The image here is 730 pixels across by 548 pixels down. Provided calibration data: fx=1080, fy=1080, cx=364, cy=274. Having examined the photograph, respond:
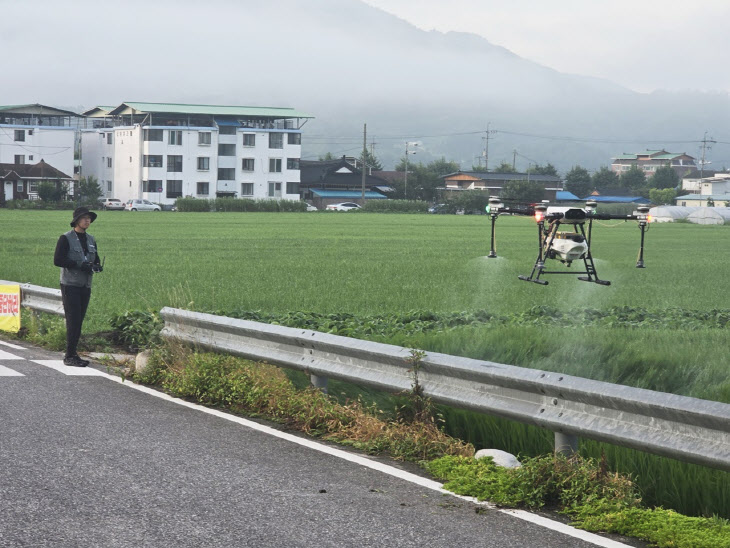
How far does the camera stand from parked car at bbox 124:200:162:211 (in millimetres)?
105812

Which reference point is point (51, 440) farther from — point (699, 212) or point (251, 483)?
point (699, 212)

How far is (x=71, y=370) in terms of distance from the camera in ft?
40.9

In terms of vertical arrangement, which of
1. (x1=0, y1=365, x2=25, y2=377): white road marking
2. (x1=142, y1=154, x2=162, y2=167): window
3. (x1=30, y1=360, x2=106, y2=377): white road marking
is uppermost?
(x1=142, y1=154, x2=162, y2=167): window

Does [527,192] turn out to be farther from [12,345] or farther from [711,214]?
[711,214]

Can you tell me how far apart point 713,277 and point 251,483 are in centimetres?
2729

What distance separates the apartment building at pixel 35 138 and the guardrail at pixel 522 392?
110m

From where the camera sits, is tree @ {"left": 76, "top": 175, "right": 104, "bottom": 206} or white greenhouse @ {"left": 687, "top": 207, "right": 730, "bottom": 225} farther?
tree @ {"left": 76, "top": 175, "right": 104, "bottom": 206}

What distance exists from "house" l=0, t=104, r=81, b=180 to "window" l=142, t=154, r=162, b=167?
1098 centimetres

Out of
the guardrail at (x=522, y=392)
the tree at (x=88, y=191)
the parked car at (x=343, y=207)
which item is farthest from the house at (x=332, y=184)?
the guardrail at (x=522, y=392)

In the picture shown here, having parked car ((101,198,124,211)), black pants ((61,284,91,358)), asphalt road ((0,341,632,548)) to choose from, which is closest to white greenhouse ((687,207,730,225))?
black pants ((61,284,91,358))

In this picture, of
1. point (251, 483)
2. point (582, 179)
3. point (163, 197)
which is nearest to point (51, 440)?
point (251, 483)

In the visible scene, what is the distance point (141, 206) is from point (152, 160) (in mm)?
9639

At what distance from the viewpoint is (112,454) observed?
7930mm

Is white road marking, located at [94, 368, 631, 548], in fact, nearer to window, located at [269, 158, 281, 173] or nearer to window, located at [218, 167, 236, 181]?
window, located at [218, 167, 236, 181]
